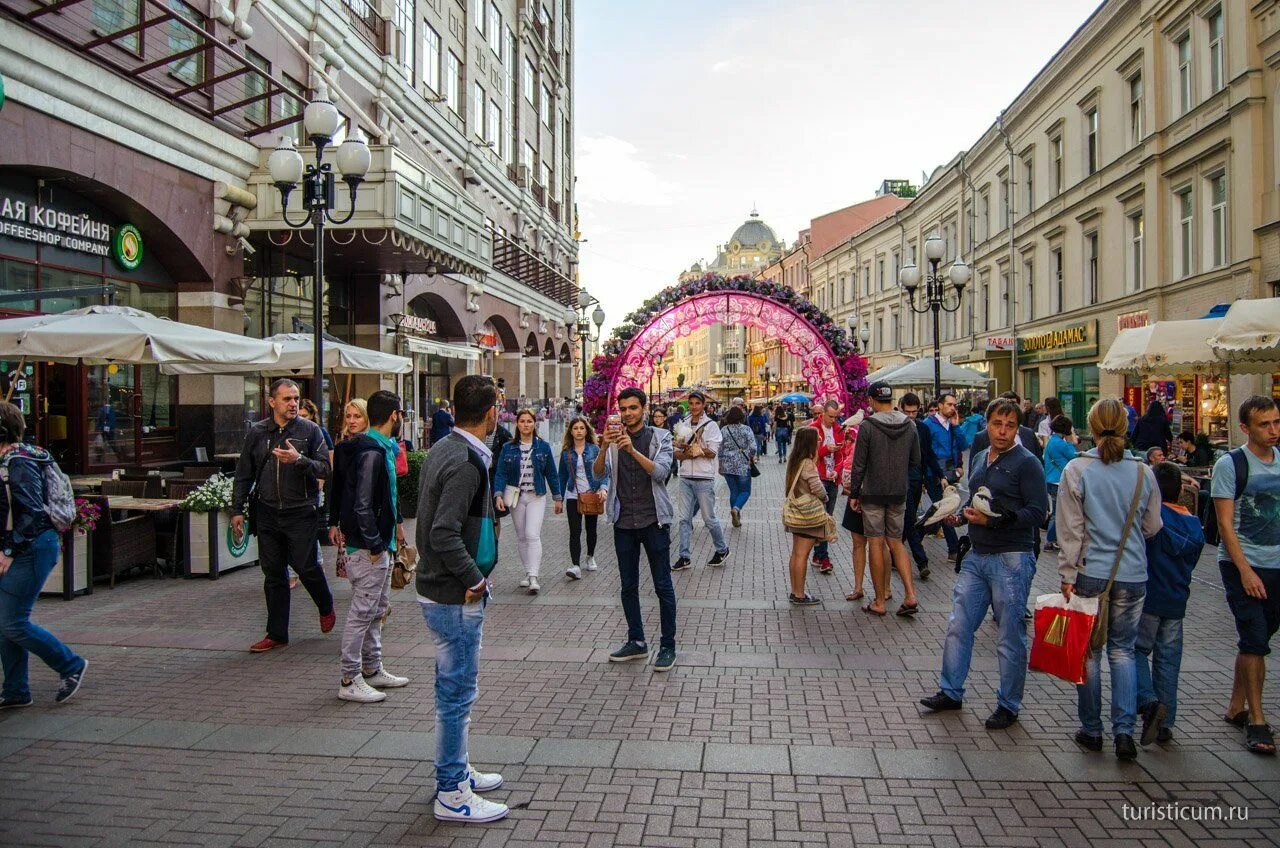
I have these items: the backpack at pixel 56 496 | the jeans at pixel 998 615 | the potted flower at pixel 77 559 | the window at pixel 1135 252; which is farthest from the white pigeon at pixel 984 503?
the window at pixel 1135 252

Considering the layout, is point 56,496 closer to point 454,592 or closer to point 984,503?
point 454,592

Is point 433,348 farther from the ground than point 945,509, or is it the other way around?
point 433,348

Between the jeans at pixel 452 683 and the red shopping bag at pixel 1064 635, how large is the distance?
9.50 ft

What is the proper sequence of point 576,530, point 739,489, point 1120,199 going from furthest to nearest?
point 1120,199, point 739,489, point 576,530

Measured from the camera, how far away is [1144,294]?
70.5 feet

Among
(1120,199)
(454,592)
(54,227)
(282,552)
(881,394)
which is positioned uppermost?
(1120,199)

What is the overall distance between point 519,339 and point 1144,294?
70.5 ft

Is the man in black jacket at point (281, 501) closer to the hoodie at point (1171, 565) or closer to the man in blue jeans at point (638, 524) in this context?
the man in blue jeans at point (638, 524)

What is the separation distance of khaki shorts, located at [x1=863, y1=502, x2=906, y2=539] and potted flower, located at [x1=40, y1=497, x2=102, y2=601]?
7.33m

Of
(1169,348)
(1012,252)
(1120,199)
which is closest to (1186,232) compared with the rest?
(1120,199)

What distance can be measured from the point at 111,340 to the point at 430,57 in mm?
18467

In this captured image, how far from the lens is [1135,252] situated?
887 inches

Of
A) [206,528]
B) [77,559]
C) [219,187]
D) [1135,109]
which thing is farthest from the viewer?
[1135,109]

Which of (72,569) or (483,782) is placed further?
(72,569)
